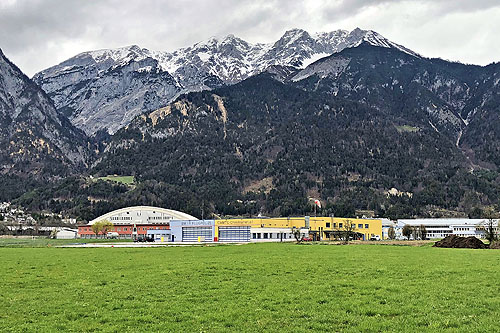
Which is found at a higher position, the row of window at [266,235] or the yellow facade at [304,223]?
the yellow facade at [304,223]

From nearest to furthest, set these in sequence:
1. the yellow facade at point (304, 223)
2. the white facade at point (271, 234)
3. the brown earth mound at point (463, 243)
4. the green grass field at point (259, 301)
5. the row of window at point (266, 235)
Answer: the green grass field at point (259, 301) → the brown earth mound at point (463, 243) → the yellow facade at point (304, 223) → the white facade at point (271, 234) → the row of window at point (266, 235)

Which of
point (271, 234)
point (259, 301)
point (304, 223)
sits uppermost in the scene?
point (304, 223)

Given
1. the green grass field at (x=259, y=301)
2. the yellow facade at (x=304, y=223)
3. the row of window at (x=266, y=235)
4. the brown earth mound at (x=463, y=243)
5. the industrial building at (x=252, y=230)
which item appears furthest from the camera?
the row of window at (x=266, y=235)

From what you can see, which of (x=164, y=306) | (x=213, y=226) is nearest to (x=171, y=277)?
(x=164, y=306)

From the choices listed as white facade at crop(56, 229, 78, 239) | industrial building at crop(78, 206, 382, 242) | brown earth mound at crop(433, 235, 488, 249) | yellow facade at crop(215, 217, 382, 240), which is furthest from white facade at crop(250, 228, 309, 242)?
brown earth mound at crop(433, 235, 488, 249)

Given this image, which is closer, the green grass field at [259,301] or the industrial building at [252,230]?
the green grass field at [259,301]

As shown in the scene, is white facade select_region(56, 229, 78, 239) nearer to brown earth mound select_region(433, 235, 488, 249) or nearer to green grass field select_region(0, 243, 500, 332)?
brown earth mound select_region(433, 235, 488, 249)

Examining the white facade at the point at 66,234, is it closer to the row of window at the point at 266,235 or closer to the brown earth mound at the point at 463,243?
the row of window at the point at 266,235

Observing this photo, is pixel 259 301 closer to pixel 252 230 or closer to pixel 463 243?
pixel 463 243

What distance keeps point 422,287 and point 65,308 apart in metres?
17.3

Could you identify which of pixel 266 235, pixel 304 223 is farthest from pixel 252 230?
pixel 304 223

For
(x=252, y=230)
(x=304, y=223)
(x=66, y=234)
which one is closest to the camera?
(x=252, y=230)

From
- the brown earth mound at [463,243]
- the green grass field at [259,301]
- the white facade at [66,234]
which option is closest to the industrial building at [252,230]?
the white facade at [66,234]

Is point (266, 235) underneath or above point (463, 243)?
underneath
